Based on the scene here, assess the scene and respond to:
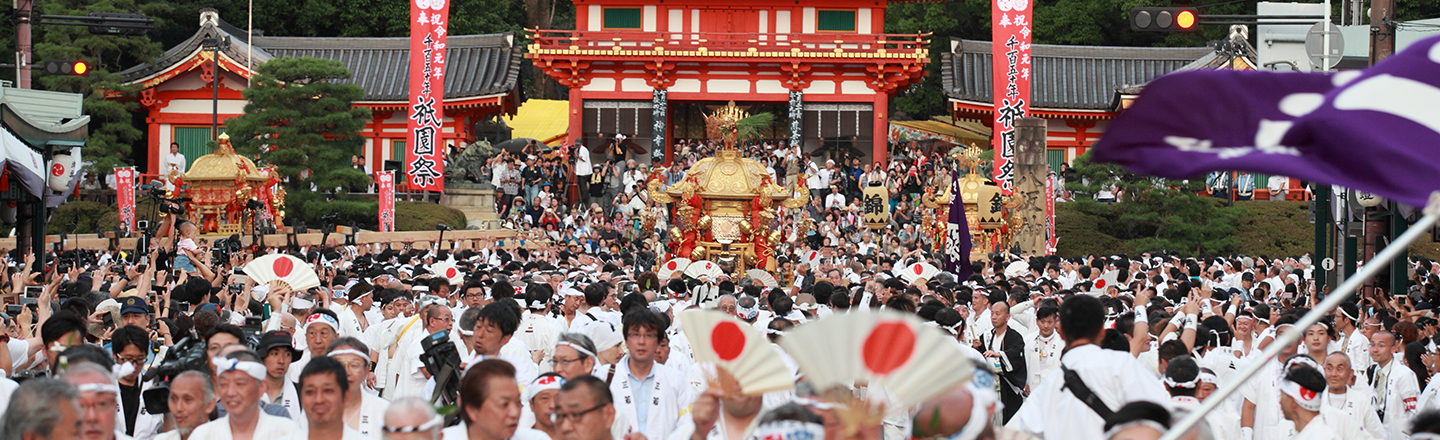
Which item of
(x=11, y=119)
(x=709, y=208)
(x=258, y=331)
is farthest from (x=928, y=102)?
(x=258, y=331)

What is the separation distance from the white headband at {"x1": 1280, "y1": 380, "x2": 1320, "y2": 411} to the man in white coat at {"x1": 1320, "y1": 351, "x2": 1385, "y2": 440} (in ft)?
1.26

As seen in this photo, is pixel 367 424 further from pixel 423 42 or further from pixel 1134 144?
pixel 423 42

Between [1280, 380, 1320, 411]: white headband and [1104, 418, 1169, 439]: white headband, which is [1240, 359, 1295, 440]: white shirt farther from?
[1104, 418, 1169, 439]: white headband

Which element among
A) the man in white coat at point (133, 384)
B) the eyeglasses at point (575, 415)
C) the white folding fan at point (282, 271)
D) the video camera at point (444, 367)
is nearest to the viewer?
the eyeglasses at point (575, 415)

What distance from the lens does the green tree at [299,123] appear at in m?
24.1

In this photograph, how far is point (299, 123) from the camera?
2427 centimetres

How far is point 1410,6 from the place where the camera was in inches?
1130

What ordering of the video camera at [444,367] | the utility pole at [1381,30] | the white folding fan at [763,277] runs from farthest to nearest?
the white folding fan at [763,277], the utility pole at [1381,30], the video camera at [444,367]

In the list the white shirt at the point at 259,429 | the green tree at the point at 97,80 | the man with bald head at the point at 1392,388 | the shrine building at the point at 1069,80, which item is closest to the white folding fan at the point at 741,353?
the white shirt at the point at 259,429

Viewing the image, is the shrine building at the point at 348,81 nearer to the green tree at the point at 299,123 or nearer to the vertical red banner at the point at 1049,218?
the green tree at the point at 299,123

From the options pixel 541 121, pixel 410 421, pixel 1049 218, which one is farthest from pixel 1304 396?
pixel 541 121

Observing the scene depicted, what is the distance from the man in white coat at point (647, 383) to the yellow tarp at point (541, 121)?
100 ft

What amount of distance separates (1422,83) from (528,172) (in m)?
23.5

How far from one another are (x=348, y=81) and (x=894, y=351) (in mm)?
30885
